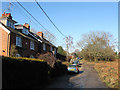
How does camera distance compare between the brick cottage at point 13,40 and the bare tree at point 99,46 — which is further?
the bare tree at point 99,46

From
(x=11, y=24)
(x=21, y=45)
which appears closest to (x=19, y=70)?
(x=21, y=45)

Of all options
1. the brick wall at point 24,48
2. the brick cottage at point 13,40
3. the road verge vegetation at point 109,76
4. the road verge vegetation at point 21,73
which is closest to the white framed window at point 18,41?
the brick cottage at point 13,40

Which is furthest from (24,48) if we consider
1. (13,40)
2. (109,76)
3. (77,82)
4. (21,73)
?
(109,76)

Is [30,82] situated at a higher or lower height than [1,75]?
lower

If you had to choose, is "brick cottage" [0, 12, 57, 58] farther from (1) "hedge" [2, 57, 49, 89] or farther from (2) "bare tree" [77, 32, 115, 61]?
(2) "bare tree" [77, 32, 115, 61]

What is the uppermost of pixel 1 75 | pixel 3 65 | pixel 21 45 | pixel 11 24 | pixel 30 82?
pixel 11 24

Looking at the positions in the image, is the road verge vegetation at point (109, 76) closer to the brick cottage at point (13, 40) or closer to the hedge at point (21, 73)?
the hedge at point (21, 73)

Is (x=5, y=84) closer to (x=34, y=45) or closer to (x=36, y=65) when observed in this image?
(x=36, y=65)

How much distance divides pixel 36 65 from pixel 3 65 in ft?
14.1

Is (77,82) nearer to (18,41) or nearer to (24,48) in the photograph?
(18,41)

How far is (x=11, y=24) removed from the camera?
64.6ft

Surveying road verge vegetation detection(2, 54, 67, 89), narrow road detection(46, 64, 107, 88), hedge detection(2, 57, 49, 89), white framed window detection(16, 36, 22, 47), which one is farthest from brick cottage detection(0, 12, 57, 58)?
narrow road detection(46, 64, 107, 88)

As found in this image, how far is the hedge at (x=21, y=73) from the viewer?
623cm

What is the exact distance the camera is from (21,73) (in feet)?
25.6
